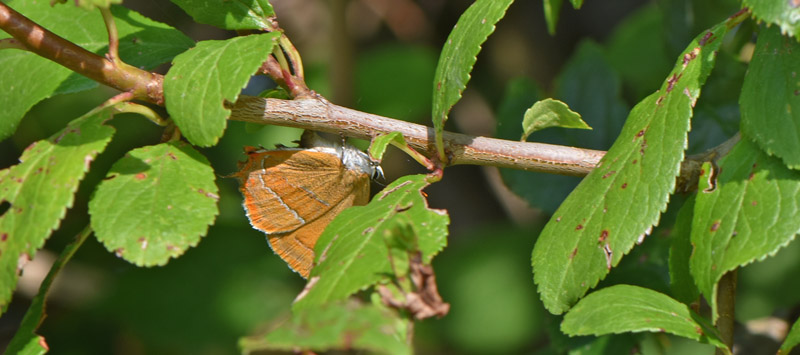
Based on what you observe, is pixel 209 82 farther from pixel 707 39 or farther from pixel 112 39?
pixel 707 39

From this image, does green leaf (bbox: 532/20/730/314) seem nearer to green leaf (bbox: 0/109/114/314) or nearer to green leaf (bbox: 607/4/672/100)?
green leaf (bbox: 0/109/114/314)

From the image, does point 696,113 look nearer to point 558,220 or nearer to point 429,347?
point 558,220

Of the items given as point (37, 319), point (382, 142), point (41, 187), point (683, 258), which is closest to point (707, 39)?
point (683, 258)

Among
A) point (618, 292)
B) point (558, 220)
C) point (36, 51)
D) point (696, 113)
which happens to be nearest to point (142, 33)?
point (36, 51)

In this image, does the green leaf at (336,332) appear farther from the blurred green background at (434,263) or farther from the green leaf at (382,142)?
the blurred green background at (434,263)

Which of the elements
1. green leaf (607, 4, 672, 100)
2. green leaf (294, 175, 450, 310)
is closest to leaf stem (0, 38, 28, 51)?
green leaf (294, 175, 450, 310)

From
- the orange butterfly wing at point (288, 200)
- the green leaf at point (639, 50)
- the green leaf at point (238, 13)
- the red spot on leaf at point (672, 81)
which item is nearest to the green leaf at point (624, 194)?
the red spot on leaf at point (672, 81)
